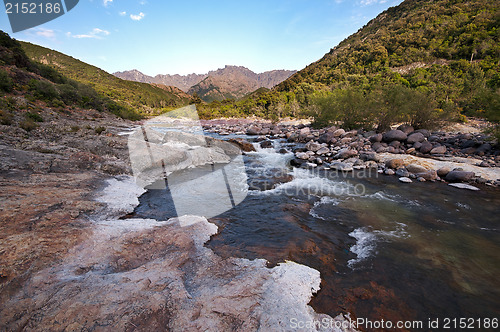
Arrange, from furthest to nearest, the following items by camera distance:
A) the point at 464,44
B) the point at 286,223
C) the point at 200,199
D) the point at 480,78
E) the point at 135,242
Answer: the point at 464,44
the point at 480,78
the point at 200,199
the point at 286,223
the point at 135,242

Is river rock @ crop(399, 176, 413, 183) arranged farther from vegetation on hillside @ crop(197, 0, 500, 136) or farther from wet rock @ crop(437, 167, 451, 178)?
vegetation on hillside @ crop(197, 0, 500, 136)

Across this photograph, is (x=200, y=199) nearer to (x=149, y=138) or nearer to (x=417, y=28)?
(x=149, y=138)

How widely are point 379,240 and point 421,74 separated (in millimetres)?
66252

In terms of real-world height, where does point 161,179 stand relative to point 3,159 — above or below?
below

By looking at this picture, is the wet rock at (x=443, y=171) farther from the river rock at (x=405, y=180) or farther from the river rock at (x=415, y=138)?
the river rock at (x=415, y=138)

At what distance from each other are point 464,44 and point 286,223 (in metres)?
95.8

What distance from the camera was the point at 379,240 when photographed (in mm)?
5703

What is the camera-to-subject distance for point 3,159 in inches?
274

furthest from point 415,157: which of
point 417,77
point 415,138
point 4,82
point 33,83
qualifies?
point 417,77

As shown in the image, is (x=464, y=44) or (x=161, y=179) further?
(x=464, y=44)

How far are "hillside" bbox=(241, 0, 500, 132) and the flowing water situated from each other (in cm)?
1206

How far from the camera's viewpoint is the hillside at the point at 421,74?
838 inches

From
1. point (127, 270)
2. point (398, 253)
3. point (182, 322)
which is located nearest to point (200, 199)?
point (127, 270)

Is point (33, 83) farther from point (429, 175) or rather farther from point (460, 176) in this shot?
point (460, 176)
